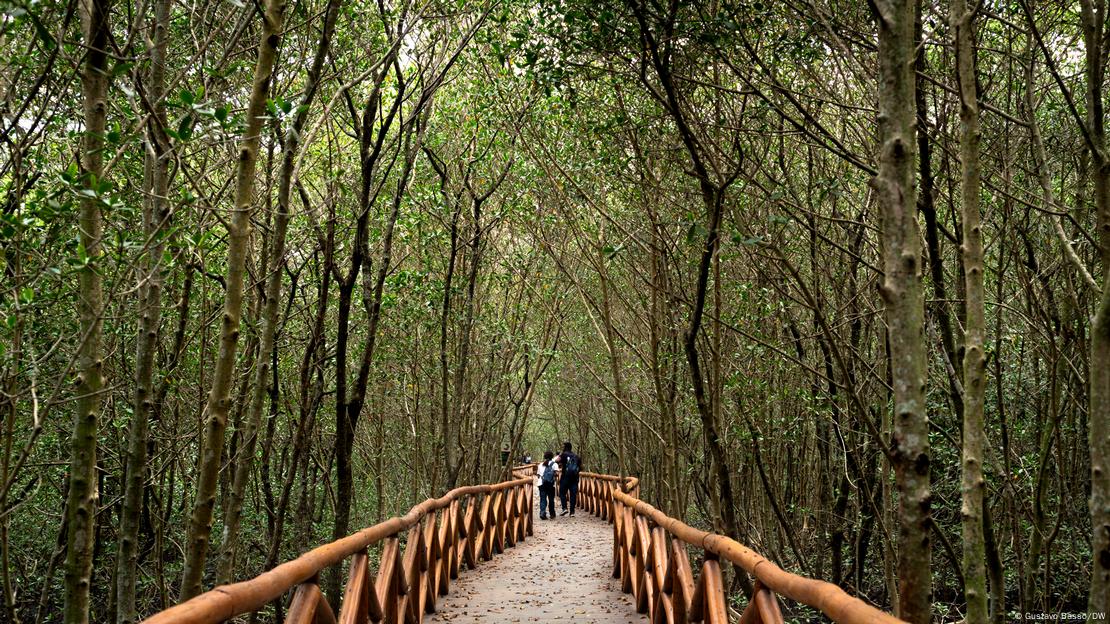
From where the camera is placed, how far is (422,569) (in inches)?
248

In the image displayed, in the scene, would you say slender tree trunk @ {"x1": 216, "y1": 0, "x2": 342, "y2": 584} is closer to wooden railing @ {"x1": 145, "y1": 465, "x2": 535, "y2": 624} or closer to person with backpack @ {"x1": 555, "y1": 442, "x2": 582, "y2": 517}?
wooden railing @ {"x1": 145, "y1": 465, "x2": 535, "y2": 624}

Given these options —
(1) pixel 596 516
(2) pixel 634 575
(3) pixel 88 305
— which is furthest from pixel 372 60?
(1) pixel 596 516

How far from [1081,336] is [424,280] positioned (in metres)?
8.14

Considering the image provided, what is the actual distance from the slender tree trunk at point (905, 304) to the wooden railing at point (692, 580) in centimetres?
37

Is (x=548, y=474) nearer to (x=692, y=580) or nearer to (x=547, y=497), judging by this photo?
(x=547, y=497)

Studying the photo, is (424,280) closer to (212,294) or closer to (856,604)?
Result: (212,294)

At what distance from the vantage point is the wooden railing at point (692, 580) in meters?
2.45

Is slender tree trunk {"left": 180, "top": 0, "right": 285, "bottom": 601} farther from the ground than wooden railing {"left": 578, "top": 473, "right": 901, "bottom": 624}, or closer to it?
farther from the ground

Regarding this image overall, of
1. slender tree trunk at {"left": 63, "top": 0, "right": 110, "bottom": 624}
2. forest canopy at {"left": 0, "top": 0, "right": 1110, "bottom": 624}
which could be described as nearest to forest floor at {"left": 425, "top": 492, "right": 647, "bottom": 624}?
forest canopy at {"left": 0, "top": 0, "right": 1110, "bottom": 624}

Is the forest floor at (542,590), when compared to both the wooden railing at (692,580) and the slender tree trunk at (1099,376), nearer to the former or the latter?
the wooden railing at (692,580)

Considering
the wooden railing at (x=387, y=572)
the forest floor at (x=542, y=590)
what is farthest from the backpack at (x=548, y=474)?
the wooden railing at (x=387, y=572)

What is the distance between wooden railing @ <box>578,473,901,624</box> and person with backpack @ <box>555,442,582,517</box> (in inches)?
305

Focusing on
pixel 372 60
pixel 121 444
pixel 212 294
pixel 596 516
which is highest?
pixel 372 60

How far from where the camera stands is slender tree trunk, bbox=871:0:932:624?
8.93 feet
